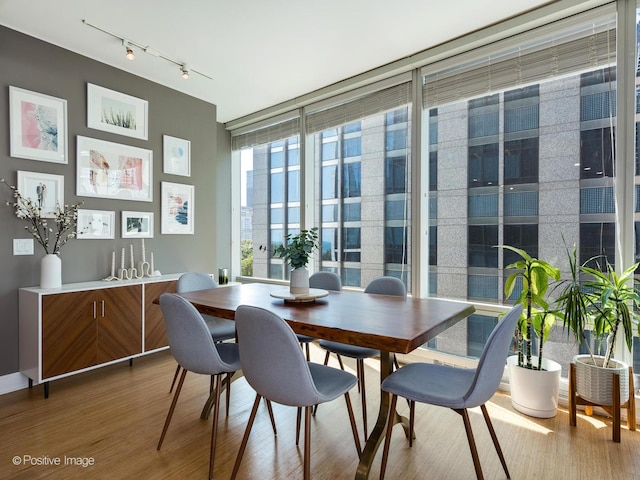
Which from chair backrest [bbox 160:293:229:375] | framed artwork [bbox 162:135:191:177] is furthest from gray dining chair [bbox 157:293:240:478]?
framed artwork [bbox 162:135:191:177]

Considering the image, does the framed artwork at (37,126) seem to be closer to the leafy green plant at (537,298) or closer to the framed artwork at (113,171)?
the framed artwork at (113,171)

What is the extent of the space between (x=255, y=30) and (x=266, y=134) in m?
2.02

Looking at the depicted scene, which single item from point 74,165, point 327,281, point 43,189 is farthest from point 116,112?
point 327,281

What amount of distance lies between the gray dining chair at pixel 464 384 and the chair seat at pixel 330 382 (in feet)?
0.63

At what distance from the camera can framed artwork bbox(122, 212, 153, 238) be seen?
11.8ft

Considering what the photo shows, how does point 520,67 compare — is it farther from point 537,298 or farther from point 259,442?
point 259,442

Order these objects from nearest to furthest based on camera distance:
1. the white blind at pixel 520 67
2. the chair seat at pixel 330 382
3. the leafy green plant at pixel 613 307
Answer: the chair seat at pixel 330 382, the leafy green plant at pixel 613 307, the white blind at pixel 520 67

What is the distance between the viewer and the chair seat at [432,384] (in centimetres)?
159

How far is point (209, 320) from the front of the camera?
2957 millimetres

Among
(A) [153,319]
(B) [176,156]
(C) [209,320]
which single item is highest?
(B) [176,156]

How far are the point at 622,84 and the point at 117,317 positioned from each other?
4.36m

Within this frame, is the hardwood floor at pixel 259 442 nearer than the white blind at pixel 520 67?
Yes

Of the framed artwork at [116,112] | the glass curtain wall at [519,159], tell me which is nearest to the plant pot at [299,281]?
the glass curtain wall at [519,159]

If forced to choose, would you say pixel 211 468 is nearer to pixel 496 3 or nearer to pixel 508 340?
pixel 508 340
